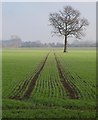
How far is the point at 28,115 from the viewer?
11.3m

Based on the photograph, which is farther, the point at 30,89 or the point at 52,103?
the point at 30,89

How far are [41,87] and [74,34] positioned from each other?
79202mm

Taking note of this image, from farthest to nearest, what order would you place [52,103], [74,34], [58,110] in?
1. [74,34]
2. [52,103]
3. [58,110]

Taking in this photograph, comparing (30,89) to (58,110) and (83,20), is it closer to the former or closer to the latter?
(58,110)

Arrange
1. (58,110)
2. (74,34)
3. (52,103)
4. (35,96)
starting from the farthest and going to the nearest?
1. (74,34)
2. (35,96)
3. (52,103)
4. (58,110)

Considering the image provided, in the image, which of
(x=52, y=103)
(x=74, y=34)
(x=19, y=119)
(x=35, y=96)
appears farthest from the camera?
(x=74, y=34)

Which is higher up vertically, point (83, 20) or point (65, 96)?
point (83, 20)

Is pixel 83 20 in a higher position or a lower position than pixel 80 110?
higher

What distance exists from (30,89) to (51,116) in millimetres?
6734

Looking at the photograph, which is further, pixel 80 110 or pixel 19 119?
pixel 80 110

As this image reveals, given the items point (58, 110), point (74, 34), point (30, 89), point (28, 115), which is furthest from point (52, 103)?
point (74, 34)

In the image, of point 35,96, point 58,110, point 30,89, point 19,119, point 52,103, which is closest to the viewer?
point 19,119

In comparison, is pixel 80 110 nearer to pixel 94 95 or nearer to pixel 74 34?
pixel 94 95

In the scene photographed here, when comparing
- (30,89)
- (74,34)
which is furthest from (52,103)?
(74,34)
